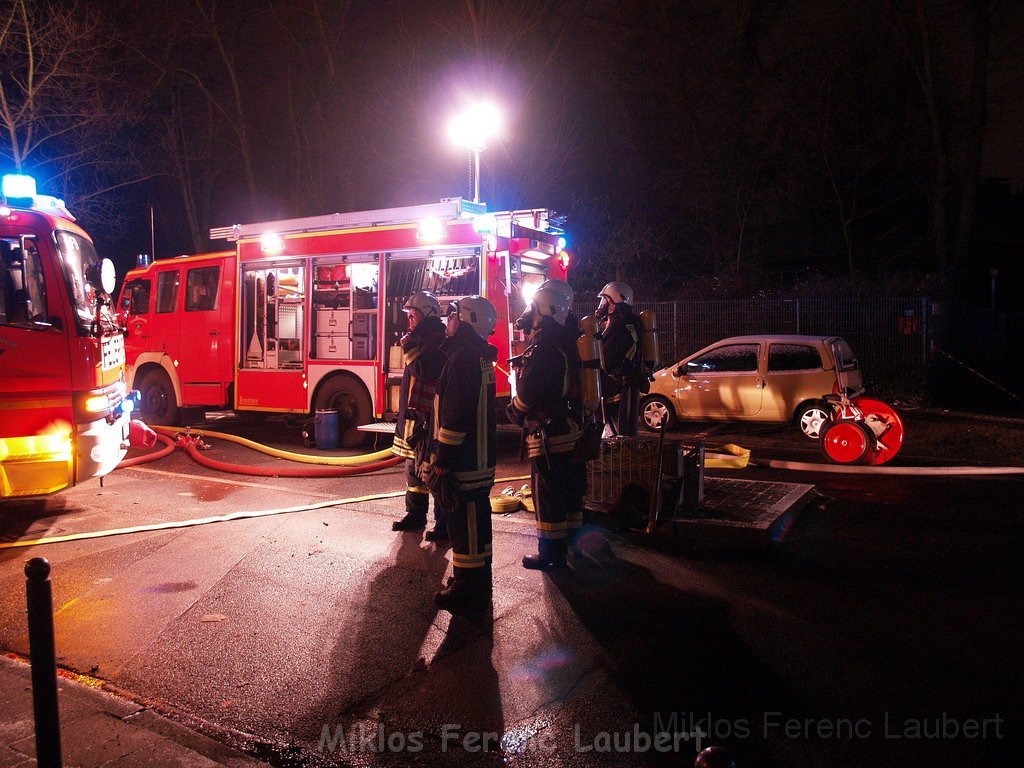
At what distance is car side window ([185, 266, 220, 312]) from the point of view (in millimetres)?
12227

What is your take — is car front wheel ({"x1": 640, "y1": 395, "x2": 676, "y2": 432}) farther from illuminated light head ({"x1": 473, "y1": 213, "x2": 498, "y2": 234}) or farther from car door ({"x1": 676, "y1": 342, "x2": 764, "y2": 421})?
illuminated light head ({"x1": 473, "y1": 213, "x2": 498, "y2": 234})

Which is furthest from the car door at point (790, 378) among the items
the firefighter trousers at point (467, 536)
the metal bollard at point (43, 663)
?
the metal bollard at point (43, 663)

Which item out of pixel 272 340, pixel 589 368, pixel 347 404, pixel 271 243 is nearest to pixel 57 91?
pixel 271 243

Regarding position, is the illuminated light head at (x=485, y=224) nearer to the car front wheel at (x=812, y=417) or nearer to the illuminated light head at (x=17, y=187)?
the illuminated light head at (x=17, y=187)

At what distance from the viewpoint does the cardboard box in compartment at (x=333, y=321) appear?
11.0 meters

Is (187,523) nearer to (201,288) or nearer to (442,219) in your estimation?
(442,219)

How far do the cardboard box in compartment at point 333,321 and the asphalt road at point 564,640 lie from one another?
4248mm

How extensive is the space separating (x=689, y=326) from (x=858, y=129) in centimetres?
1052

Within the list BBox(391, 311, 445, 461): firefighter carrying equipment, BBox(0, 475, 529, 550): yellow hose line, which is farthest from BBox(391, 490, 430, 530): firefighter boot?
BBox(0, 475, 529, 550): yellow hose line

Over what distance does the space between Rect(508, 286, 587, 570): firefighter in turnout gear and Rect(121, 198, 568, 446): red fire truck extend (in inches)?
155

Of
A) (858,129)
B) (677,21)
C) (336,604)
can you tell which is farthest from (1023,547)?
(677,21)

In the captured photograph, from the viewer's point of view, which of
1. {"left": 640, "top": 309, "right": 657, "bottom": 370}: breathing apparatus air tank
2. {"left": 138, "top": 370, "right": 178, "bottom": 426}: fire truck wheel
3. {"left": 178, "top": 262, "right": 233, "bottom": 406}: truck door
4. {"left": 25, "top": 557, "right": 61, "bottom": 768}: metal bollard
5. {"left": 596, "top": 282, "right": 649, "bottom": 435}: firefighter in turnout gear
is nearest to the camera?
{"left": 25, "top": 557, "right": 61, "bottom": 768}: metal bollard

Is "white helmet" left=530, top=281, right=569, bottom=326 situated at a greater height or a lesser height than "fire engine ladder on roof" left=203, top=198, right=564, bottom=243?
lesser

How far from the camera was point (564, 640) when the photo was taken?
449 centimetres
